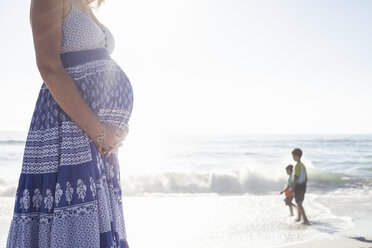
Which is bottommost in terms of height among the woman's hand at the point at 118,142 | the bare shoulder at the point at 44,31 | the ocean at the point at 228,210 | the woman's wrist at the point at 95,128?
the ocean at the point at 228,210

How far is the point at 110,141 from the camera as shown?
1.45 meters

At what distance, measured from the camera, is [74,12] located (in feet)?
4.74

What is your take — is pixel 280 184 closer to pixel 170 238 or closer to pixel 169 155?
pixel 170 238

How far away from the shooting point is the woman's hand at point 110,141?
1.43 meters

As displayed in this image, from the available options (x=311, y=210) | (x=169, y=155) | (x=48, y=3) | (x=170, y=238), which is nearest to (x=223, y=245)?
(x=170, y=238)

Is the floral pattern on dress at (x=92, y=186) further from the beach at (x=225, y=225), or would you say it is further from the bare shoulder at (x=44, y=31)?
the beach at (x=225, y=225)

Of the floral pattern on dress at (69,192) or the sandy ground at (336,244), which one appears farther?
the sandy ground at (336,244)

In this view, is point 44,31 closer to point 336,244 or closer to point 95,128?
point 95,128

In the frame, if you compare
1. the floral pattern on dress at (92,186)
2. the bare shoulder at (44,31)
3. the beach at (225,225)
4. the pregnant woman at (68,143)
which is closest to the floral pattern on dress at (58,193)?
the pregnant woman at (68,143)

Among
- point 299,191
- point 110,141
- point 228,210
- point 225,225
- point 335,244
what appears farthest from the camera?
point 228,210

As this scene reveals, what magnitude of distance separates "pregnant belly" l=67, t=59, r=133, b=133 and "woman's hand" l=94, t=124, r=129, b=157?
34 mm

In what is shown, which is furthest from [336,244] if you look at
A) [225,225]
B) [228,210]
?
[228,210]

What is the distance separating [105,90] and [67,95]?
0.21 m

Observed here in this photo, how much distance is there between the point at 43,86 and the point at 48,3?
0.34 metres
